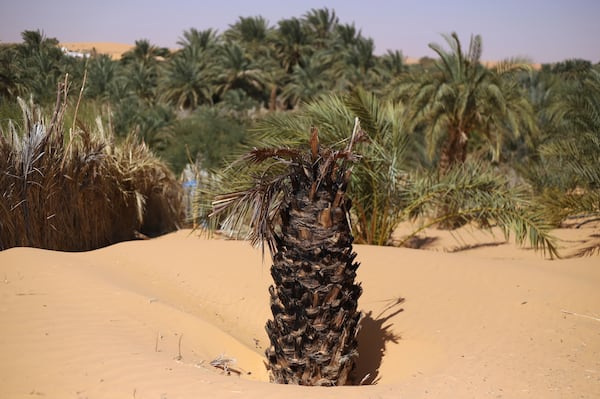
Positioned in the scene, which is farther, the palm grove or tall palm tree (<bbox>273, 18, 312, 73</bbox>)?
tall palm tree (<bbox>273, 18, 312, 73</bbox>)

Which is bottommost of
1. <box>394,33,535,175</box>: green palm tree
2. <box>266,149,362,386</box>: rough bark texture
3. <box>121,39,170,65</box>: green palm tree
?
<box>266,149,362,386</box>: rough bark texture

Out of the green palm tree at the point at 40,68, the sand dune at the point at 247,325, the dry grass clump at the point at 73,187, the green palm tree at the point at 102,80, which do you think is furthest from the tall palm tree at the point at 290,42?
the sand dune at the point at 247,325

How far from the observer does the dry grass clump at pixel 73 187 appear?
8.76m

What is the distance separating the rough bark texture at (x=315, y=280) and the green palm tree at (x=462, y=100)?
1065cm

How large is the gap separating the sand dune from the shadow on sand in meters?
0.02

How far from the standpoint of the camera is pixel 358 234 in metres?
11.0

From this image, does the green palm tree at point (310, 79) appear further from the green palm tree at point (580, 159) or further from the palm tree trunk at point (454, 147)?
the green palm tree at point (580, 159)

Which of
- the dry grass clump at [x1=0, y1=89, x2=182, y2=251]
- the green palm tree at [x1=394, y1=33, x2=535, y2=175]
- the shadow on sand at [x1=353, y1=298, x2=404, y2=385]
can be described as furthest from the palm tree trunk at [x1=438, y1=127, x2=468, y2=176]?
the shadow on sand at [x1=353, y1=298, x2=404, y2=385]

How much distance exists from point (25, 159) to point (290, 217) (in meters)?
5.16

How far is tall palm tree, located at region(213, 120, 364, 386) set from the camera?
5273 millimetres

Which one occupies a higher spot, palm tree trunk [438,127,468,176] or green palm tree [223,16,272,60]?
green palm tree [223,16,272,60]

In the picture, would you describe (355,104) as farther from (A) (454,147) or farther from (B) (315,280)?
(A) (454,147)

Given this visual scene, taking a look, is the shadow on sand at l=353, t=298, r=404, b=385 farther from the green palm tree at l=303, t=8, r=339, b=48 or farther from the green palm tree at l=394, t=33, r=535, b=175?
the green palm tree at l=303, t=8, r=339, b=48

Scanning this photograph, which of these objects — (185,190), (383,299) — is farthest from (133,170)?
(383,299)
